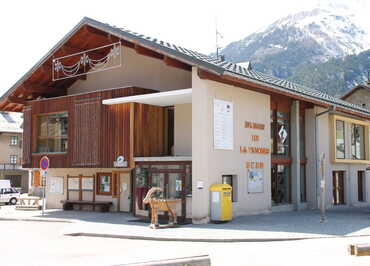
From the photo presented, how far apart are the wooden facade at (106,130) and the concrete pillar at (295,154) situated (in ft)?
20.4

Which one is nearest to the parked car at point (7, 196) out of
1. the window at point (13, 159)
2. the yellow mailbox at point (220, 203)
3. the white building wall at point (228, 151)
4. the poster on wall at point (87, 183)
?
the poster on wall at point (87, 183)

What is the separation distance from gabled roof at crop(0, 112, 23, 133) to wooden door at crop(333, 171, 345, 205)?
38.1 meters

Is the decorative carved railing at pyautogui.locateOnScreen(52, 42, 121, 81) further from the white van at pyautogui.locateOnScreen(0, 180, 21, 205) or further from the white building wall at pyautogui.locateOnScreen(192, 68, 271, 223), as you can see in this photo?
the white van at pyautogui.locateOnScreen(0, 180, 21, 205)

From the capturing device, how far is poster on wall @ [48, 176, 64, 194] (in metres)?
25.3

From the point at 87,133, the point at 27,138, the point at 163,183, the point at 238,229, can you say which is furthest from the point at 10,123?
the point at 238,229

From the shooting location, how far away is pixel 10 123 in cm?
5562

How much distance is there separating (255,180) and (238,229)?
4.94m

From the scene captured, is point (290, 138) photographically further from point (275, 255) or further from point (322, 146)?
point (275, 255)

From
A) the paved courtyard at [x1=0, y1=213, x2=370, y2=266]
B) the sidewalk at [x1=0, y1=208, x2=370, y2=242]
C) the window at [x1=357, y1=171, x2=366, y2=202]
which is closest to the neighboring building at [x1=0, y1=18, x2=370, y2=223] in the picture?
the window at [x1=357, y1=171, x2=366, y2=202]

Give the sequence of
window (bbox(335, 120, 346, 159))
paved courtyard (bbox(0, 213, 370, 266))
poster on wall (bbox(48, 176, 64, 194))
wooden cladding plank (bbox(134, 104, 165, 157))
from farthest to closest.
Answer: window (bbox(335, 120, 346, 159)) → poster on wall (bbox(48, 176, 64, 194)) → wooden cladding plank (bbox(134, 104, 165, 157)) → paved courtyard (bbox(0, 213, 370, 266))

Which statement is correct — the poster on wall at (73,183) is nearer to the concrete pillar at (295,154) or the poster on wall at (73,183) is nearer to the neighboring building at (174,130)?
the neighboring building at (174,130)

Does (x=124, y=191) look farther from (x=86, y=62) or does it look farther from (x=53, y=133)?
(x=86, y=62)

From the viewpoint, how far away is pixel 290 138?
76.7 feet

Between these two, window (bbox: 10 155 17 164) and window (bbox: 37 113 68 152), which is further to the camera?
window (bbox: 10 155 17 164)
